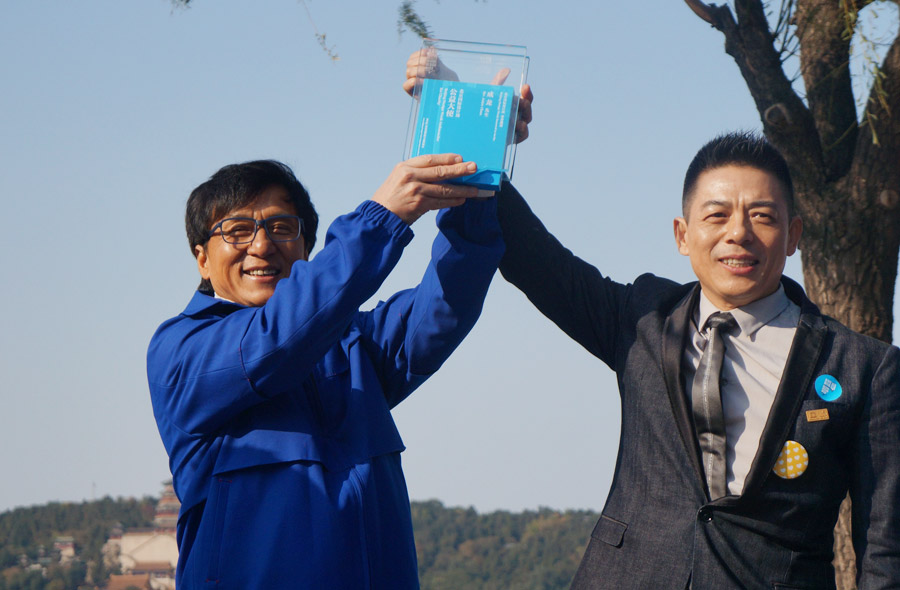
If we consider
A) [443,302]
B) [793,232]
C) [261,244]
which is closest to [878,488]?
[793,232]

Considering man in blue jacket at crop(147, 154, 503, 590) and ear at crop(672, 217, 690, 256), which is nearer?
man in blue jacket at crop(147, 154, 503, 590)

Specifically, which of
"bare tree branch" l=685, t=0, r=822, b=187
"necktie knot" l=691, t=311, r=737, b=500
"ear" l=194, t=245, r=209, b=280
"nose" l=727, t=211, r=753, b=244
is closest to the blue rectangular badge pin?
"necktie knot" l=691, t=311, r=737, b=500

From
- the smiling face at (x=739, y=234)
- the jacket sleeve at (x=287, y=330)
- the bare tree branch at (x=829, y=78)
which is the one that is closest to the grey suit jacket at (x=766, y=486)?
the smiling face at (x=739, y=234)

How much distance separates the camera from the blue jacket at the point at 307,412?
86.5 inches

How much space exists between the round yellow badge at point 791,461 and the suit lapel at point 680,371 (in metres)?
0.17

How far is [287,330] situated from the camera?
7.19 ft

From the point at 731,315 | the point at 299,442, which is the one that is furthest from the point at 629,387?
the point at 299,442

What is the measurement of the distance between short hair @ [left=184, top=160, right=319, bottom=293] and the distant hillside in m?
15.4

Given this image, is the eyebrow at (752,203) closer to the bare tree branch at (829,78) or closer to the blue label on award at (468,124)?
the blue label on award at (468,124)

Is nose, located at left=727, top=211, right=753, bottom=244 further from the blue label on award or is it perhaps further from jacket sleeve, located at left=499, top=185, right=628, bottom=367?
the blue label on award

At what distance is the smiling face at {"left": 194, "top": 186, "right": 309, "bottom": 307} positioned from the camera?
2.52 metres

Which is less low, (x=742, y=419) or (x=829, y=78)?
(x=829, y=78)

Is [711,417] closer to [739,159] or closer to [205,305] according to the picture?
[739,159]

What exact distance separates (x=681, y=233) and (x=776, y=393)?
1.59 ft
